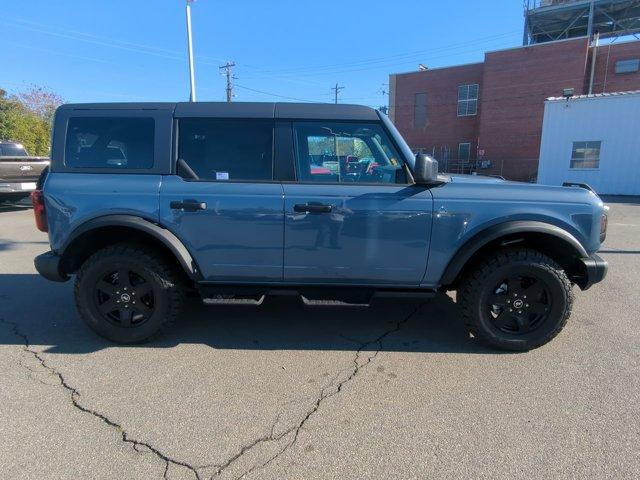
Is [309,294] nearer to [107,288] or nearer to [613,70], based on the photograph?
[107,288]

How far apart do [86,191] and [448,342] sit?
129 inches

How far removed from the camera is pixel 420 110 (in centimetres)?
3725

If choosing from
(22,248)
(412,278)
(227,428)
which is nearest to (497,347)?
(412,278)

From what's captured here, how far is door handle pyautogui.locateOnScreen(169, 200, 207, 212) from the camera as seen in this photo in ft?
10.8

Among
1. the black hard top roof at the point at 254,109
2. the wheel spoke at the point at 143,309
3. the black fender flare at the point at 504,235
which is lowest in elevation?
the wheel spoke at the point at 143,309

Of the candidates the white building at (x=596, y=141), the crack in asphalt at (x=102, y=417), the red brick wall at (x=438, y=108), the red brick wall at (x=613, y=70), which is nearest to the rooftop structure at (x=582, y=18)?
the red brick wall at (x=613, y=70)

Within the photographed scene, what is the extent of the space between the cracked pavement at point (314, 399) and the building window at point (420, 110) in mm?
35381

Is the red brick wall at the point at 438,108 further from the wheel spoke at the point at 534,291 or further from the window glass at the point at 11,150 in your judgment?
the wheel spoke at the point at 534,291

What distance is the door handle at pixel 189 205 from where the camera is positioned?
3281 mm

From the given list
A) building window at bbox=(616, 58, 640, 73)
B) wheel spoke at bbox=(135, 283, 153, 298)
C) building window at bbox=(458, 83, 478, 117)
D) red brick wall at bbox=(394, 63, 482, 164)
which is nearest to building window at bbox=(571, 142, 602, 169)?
building window at bbox=(616, 58, 640, 73)

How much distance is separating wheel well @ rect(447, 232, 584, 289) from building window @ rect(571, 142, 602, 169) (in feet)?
68.1

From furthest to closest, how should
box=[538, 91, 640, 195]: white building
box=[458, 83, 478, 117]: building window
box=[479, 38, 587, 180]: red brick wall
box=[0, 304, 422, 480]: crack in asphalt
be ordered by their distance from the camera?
1. box=[458, 83, 478, 117]: building window
2. box=[479, 38, 587, 180]: red brick wall
3. box=[538, 91, 640, 195]: white building
4. box=[0, 304, 422, 480]: crack in asphalt

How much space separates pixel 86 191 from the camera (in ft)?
11.0

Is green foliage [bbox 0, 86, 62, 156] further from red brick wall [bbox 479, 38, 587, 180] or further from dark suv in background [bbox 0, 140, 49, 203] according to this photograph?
red brick wall [bbox 479, 38, 587, 180]
